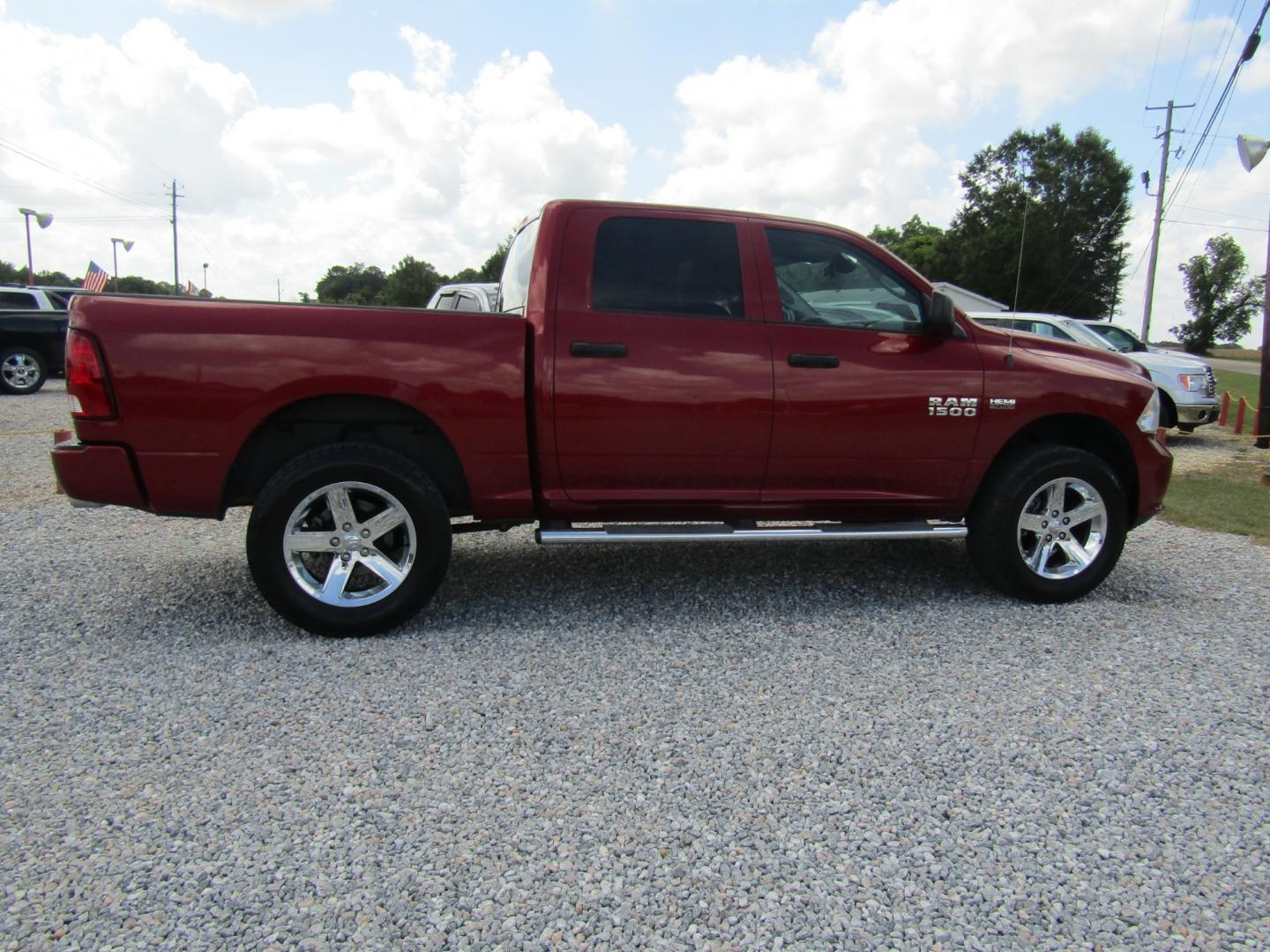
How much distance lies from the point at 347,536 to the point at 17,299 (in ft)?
50.7

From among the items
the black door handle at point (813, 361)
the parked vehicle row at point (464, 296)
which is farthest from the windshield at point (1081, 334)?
the black door handle at point (813, 361)

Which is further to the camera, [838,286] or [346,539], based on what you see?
[838,286]

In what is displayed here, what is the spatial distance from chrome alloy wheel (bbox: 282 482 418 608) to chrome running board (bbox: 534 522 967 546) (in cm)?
64

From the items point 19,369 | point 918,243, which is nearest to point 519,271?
point 19,369

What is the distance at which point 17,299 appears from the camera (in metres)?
15.5

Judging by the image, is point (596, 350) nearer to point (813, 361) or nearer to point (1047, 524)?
point (813, 361)

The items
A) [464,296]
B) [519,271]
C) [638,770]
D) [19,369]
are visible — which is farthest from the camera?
[19,369]

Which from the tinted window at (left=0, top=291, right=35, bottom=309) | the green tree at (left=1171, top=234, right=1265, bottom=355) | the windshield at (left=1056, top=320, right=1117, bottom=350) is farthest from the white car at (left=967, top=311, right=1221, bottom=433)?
the green tree at (left=1171, top=234, right=1265, bottom=355)

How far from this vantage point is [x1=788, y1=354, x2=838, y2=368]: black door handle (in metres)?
4.16

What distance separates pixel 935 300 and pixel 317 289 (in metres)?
122

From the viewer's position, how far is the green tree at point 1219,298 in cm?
8619

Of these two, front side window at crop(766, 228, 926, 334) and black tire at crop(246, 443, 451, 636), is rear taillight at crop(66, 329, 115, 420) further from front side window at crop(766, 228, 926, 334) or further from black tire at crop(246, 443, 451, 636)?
front side window at crop(766, 228, 926, 334)

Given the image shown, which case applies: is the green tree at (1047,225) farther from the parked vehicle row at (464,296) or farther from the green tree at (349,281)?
the green tree at (349,281)

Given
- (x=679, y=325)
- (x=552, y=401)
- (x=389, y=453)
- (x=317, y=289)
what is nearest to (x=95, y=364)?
(x=389, y=453)
